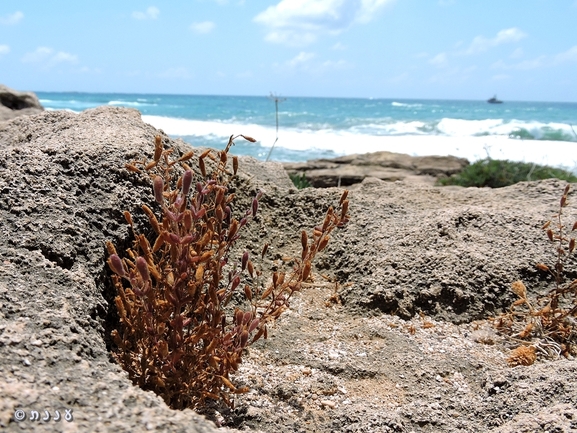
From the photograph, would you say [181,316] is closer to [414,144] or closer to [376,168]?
[376,168]

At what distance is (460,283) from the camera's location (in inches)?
108

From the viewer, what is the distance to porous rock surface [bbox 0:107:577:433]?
4.40ft

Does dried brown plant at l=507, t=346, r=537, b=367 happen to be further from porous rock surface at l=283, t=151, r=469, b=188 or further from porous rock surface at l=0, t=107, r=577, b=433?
porous rock surface at l=283, t=151, r=469, b=188

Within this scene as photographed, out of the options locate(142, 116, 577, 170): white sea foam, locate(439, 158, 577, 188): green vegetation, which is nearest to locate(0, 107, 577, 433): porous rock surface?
locate(439, 158, 577, 188): green vegetation

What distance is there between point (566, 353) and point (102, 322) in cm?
184

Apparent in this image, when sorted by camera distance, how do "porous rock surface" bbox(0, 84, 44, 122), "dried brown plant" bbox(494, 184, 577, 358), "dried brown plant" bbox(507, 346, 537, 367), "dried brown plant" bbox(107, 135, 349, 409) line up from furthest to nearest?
"porous rock surface" bbox(0, 84, 44, 122)
"dried brown plant" bbox(494, 184, 577, 358)
"dried brown plant" bbox(507, 346, 537, 367)
"dried brown plant" bbox(107, 135, 349, 409)

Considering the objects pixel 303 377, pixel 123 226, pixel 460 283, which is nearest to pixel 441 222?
pixel 460 283

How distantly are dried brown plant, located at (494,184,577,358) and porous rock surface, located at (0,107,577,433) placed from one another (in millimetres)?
98

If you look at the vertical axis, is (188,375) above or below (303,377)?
above

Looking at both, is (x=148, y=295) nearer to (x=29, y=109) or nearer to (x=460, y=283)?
(x=460, y=283)

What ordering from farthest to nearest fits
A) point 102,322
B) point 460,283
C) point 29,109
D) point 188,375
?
1. point 29,109
2. point 460,283
3. point 102,322
4. point 188,375

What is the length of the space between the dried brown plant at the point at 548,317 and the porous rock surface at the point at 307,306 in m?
0.10

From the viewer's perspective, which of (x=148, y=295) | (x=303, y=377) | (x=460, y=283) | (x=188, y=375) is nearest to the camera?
(x=148, y=295)

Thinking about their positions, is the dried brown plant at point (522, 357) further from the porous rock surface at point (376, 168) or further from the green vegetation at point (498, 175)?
the porous rock surface at point (376, 168)
